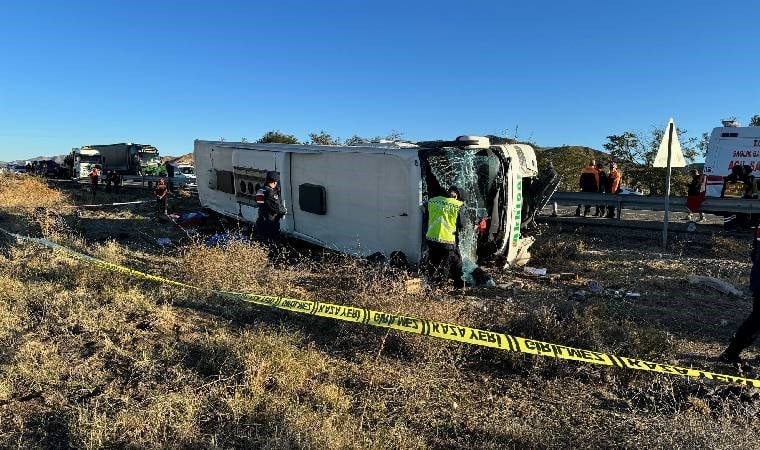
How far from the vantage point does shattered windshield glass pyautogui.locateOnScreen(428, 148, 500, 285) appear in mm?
7598

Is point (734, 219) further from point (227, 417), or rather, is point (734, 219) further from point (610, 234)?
point (227, 417)

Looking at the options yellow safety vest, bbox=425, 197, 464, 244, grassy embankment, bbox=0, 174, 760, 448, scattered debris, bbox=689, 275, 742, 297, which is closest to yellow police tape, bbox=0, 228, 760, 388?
grassy embankment, bbox=0, 174, 760, 448

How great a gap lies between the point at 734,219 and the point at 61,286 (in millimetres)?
13667

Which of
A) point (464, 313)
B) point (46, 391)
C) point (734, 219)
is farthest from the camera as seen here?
point (734, 219)

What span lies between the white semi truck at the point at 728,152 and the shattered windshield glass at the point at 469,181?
9.19 m

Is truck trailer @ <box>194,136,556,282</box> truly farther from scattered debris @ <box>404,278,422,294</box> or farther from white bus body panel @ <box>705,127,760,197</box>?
white bus body panel @ <box>705,127,760,197</box>

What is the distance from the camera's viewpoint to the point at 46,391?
12.7 feet

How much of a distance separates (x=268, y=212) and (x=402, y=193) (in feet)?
8.84

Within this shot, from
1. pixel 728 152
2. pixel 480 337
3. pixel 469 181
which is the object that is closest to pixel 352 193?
pixel 469 181

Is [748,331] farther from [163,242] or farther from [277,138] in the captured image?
[277,138]

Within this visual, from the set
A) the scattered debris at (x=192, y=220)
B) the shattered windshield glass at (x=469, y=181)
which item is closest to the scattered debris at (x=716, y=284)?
the shattered windshield glass at (x=469, y=181)

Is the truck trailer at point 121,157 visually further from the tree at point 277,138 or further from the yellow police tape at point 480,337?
the yellow police tape at point 480,337

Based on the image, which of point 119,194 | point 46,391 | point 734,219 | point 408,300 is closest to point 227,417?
point 46,391

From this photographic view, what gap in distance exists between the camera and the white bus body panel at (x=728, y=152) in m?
13.5
